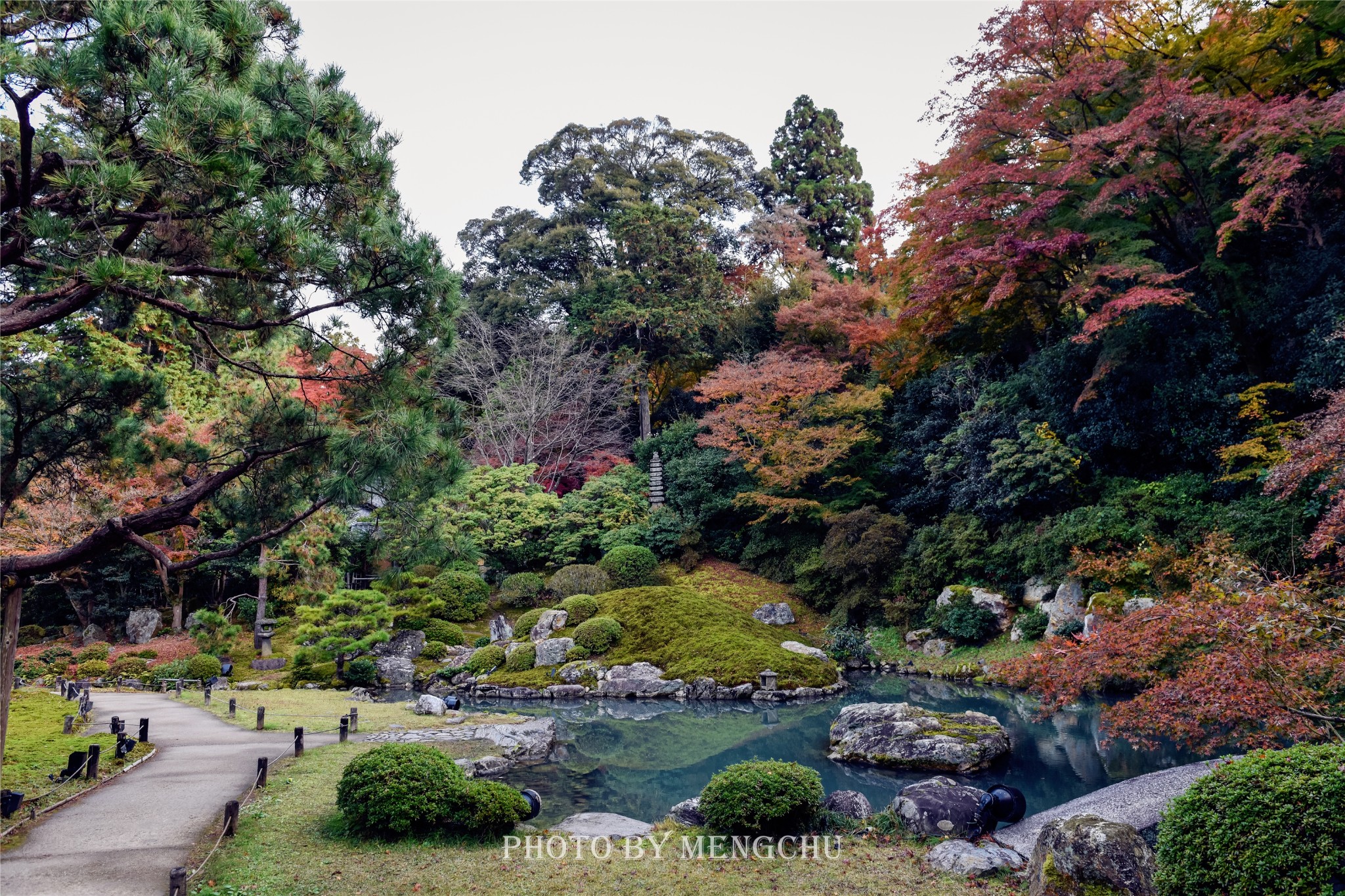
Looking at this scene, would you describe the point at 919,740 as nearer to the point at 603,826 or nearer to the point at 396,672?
the point at 603,826

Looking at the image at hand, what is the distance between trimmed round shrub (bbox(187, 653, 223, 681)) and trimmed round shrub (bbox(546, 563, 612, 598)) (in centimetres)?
701

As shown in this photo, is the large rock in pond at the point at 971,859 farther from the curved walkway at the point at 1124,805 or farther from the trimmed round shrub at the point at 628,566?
the trimmed round shrub at the point at 628,566

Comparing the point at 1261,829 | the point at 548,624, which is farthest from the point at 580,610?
the point at 1261,829

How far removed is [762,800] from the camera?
5809 mm

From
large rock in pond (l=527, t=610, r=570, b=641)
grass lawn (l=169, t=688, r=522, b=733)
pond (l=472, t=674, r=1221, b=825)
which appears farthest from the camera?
large rock in pond (l=527, t=610, r=570, b=641)

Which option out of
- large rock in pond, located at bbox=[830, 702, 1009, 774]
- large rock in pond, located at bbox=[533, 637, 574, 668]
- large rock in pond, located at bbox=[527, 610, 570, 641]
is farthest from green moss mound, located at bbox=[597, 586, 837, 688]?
large rock in pond, located at bbox=[830, 702, 1009, 774]

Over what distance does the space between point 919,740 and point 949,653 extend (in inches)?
245

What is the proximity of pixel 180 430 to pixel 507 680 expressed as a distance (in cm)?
760

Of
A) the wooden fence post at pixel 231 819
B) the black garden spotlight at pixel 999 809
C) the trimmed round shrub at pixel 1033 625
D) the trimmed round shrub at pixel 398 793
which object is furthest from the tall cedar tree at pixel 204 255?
the trimmed round shrub at pixel 1033 625

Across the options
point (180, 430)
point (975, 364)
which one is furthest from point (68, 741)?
point (975, 364)

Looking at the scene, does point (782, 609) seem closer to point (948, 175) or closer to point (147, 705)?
point (948, 175)

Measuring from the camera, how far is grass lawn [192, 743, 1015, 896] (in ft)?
15.4

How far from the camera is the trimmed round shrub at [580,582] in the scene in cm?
1788

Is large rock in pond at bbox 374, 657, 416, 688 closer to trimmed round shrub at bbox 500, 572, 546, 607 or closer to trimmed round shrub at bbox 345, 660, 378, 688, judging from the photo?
trimmed round shrub at bbox 345, 660, 378, 688
